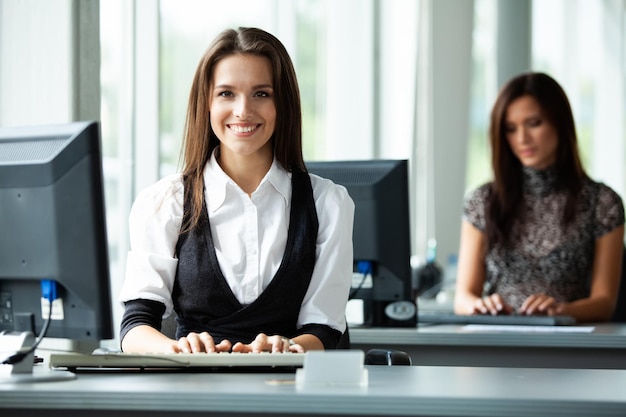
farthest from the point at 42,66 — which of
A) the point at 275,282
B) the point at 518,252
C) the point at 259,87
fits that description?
the point at 518,252

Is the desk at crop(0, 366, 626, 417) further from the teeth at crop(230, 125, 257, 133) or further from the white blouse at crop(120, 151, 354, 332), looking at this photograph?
the teeth at crop(230, 125, 257, 133)

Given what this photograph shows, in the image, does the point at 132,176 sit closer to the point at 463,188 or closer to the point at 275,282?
the point at 275,282

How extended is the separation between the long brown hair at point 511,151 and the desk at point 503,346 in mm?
738

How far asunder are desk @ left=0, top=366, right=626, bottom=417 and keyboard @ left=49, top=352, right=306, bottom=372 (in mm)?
63

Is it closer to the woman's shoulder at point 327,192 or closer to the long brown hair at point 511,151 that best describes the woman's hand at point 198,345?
the woman's shoulder at point 327,192

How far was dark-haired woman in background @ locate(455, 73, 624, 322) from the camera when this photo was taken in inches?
145

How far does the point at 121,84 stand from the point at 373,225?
1.01 metres

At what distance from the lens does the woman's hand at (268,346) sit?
2107 mm

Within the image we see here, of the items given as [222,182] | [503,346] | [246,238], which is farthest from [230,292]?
[503,346]

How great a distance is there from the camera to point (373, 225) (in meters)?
3.07

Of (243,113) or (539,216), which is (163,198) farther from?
(539,216)

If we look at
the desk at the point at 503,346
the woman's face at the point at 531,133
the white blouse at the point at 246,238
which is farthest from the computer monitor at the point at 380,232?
the woman's face at the point at 531,133

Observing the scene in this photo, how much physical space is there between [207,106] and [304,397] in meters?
1.00

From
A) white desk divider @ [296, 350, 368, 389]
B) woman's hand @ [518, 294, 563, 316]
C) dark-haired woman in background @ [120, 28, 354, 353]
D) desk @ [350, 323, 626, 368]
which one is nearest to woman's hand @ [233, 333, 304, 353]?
dark-haired woman in background @ [120, 28, 354, 353]
